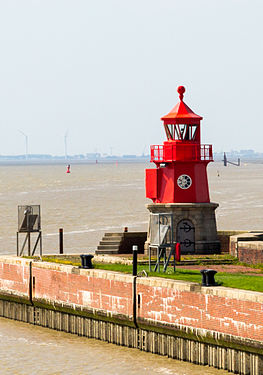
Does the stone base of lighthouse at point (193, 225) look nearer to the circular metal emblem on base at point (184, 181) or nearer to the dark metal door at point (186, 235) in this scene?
the dark metal door at point (186, 235)

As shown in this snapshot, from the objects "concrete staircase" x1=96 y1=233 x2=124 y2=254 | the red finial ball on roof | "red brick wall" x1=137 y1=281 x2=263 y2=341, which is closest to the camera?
"red brick wall" x1=137 y1=281 x2=263 y2=341

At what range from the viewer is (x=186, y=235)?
42.9 meters

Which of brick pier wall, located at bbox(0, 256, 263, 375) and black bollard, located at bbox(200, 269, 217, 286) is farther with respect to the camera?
black bollard, located at bbox(200, 269, 217, 286)

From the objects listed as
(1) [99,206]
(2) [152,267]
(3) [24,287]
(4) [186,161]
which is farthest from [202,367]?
(1) [99,206]

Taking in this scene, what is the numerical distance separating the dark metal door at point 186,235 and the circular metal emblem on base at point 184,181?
1.49 metres

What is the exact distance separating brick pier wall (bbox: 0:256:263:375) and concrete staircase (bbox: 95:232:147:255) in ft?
19.2

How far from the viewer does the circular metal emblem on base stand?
42938 mm

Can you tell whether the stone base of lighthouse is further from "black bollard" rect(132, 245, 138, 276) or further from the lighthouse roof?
"black bollard" rect(132, 245, 138, 276)

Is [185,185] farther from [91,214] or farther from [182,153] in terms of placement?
[91,214]

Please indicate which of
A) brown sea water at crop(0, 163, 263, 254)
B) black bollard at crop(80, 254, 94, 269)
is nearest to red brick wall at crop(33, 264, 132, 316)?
black bollard at crop(80, 254, 94, 269)

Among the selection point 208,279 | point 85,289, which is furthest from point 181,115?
point 208,279

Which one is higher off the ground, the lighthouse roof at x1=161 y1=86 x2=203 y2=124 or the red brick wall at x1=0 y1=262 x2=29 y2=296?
the lighthouse roof at x1=161 y1=86 x2=203 y2=124

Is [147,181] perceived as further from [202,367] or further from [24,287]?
[202,367]

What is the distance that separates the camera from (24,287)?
126 feet
